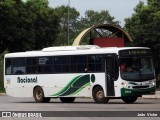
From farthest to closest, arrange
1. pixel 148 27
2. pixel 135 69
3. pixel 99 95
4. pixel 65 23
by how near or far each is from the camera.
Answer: pixel 65 23
pixel 148 27
pixel 99 95
pixel 135 69

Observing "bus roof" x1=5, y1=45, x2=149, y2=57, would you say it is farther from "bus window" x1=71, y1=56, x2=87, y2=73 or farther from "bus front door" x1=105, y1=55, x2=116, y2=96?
"bus front door" x1=105, y1=55, x2=116, y2=96

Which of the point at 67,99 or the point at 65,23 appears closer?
the point at 67,99

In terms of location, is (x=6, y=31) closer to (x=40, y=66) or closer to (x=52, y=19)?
(x=52, y=19)

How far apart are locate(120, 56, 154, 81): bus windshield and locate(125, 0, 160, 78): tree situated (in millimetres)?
20055

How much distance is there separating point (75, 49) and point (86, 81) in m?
2.09

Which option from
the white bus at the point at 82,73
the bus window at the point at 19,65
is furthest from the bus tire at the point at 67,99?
the bus window at the point at 19,65

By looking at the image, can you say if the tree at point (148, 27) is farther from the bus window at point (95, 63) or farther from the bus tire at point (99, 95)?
the bus tire at point (99, 95)

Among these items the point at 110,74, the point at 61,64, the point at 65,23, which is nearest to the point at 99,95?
the point at 110,74

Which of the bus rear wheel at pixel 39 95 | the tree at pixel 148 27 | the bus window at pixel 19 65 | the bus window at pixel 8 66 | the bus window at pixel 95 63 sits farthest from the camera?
the tree at pixel 148 27

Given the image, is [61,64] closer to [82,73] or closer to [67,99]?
[82,73]

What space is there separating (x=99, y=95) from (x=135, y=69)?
2.37 meters

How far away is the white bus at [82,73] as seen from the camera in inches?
1187

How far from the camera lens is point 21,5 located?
61438mm

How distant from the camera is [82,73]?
104 feet
